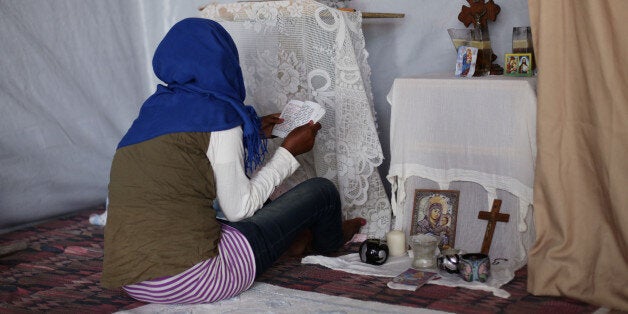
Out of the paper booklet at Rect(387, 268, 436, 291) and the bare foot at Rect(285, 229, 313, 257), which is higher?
the bare foot at Rect(285, 229, 313, 257)

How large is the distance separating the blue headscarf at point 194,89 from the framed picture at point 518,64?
1.05 meters

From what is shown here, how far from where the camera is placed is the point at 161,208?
2295 mm

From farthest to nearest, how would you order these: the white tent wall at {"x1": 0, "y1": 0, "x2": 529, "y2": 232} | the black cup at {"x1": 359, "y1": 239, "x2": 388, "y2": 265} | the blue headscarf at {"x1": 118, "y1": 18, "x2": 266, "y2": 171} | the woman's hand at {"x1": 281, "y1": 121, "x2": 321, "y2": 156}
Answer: the white tent wall at {"x1": 0, "y1": 0, "x2": 529, "y2": 232} < the black cup at {"x1": 359, "y1": 239, "x2": 388, "y2": 265} < the woman's hand at {"x1": 281, "y1": 121, "x2": 321, "y2": 156} < the blue headscarf at {"x1": 118, "y1": 18, "x2": 266, "y2": 171}

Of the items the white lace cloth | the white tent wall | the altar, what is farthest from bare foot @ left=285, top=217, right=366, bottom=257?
the white tent wall

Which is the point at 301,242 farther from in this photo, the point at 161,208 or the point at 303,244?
the point at 161,208

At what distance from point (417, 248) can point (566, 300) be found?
562 mm

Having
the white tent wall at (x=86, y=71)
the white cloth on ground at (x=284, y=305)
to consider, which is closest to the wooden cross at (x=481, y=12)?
the white tent wall at (x=86, y=71)

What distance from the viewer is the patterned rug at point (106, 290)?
236cm

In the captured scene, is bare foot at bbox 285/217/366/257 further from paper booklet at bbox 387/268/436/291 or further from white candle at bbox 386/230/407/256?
paper booklet at bbox 387/268/436/291

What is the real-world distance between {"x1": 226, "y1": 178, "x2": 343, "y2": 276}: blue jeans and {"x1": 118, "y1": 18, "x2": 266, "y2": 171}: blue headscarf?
0.30m

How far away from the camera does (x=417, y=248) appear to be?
2.72 metres

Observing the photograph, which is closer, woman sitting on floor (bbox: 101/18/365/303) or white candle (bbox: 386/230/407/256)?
woman sitting on floor (bbox: 101/18/365/303)

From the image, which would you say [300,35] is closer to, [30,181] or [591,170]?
[591,170]

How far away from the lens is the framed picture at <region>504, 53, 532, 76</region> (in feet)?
9.23
